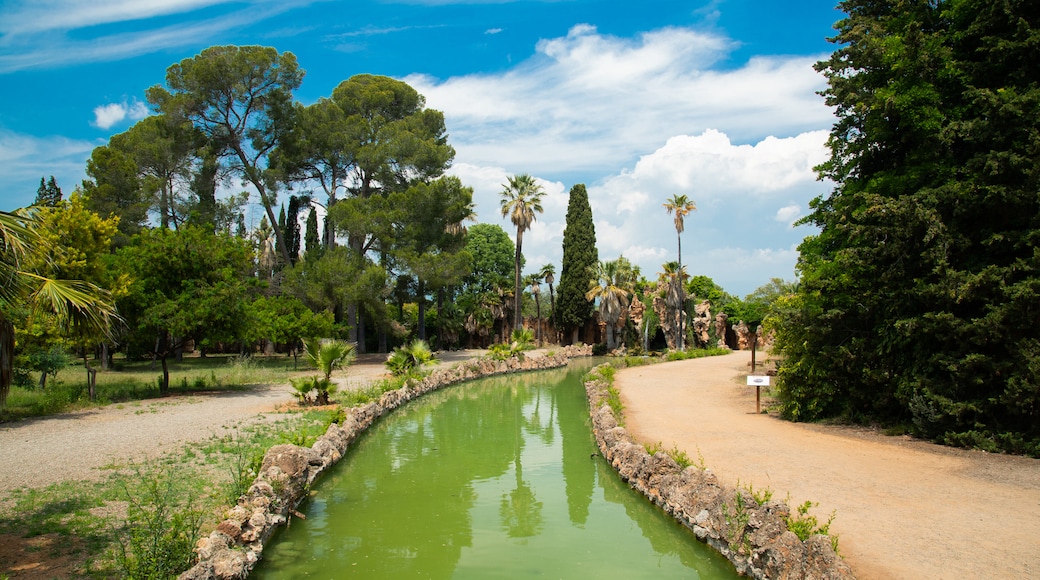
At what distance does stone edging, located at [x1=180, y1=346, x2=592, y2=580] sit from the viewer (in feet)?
21.1

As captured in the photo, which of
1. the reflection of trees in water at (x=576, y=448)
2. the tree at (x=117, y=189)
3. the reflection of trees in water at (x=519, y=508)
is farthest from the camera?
the tree at (x=117, y=189)

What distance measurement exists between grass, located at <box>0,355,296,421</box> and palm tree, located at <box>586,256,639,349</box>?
22772 millimetres

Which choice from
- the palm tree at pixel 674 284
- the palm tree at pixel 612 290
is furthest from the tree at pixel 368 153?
the palm tree at pixel 674 284

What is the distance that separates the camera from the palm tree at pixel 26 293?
6.03 meters

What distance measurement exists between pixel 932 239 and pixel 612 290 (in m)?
33.4

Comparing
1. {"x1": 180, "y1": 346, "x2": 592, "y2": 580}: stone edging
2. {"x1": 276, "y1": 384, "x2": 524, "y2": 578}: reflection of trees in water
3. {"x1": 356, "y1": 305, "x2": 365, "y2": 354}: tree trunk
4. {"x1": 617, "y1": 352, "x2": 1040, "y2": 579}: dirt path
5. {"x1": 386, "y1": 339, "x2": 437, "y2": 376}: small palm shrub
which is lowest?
{"x1": 276, "y1": 384, "x2": 524, "y2": 578}: reflection of trees in water

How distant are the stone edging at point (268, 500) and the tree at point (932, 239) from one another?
10.6 m

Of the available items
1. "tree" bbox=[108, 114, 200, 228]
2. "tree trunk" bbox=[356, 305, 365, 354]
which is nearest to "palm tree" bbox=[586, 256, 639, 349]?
"tree trunk" bbox=[356, 305, 365, 354]

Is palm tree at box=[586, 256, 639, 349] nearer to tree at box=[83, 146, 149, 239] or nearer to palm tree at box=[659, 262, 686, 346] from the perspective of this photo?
palm tree at box=[659, 262, 686, 346]

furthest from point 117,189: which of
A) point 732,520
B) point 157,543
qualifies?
point 732,520

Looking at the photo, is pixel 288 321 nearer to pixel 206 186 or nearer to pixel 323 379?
pixel 323 379

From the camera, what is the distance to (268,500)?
8.26 m

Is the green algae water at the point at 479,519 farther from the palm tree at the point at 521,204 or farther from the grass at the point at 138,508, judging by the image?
the palm tree at the point at 521,204

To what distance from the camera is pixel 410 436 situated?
1606 cm
